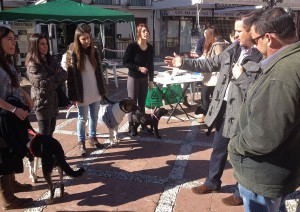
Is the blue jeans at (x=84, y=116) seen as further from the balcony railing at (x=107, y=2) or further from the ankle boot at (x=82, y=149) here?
the balcony railing at (x=107, y=2)

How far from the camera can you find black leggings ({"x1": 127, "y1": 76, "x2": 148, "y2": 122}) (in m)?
4.89

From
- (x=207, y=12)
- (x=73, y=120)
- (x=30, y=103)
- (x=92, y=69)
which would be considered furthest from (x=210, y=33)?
(x=207, y=12)

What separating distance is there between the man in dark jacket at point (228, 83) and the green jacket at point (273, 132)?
0.87 metres

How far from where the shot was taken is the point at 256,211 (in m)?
1.71

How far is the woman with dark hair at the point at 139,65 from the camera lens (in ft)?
15.3

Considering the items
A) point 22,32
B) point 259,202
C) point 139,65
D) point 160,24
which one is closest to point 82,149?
point 139,65

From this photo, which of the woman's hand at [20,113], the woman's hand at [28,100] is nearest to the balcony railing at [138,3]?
the woman's hand at [28,100]

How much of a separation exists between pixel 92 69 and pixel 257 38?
2849 mm

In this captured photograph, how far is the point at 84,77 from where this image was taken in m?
4.03

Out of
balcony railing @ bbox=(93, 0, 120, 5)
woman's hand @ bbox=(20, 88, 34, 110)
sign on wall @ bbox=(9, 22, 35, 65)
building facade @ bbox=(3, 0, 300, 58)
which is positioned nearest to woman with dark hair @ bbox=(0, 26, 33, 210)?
woman's hand @ bbox=(20, 88, 34, 110)

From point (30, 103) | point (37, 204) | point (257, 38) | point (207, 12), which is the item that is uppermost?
point (207, 12)

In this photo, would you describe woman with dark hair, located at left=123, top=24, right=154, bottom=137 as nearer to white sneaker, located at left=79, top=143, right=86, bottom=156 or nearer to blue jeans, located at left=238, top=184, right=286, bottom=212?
white sneaker, located at left=79, top=143, right=86, bottom=156

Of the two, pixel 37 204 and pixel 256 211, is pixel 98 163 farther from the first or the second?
pixel 256 211

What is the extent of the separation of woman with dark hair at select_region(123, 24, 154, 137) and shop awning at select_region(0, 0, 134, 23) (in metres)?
4.07
